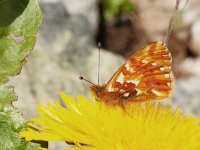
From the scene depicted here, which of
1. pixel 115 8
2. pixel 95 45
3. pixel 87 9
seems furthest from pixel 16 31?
pixel 115 8

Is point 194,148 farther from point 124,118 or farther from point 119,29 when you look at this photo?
point 119,29

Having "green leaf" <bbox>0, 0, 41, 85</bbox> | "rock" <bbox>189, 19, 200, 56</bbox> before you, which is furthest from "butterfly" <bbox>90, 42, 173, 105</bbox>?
"rock" <bbox>189, 19, 200, 56</bbox>

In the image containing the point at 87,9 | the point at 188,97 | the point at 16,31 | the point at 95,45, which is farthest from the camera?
the point at 87,9

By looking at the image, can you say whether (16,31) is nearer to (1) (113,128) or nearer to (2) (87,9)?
(1) (113,128)

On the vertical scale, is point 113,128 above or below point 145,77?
below

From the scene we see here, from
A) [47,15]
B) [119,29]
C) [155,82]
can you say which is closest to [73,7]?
[119,29]

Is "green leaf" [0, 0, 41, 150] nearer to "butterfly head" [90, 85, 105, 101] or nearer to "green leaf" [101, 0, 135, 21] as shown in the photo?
"butterfly head" [90, 85, 105, 101]
